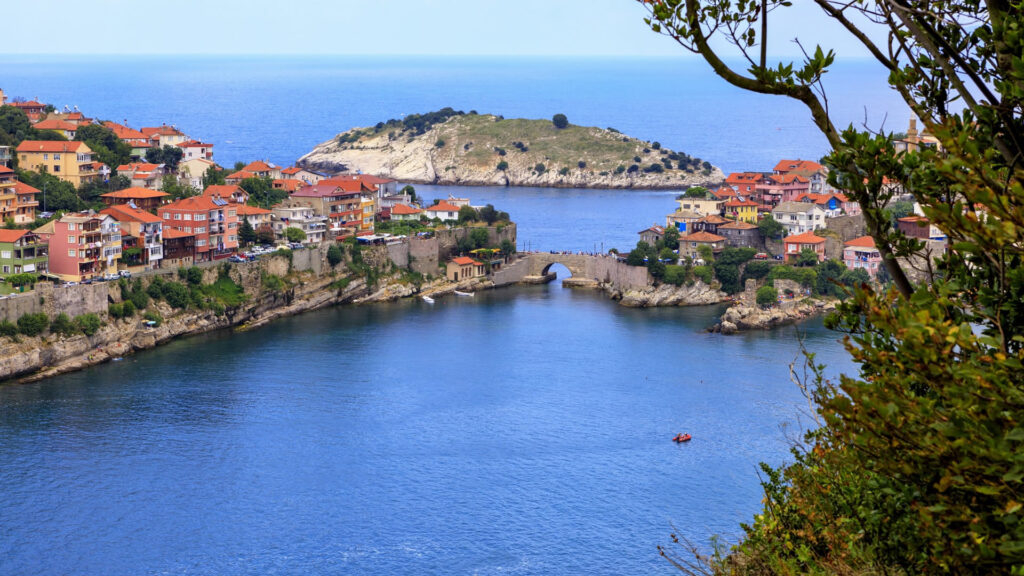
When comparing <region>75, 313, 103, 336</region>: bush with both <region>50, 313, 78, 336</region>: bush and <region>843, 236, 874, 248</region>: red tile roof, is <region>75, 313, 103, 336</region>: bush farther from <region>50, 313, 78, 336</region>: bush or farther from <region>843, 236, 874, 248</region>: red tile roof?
<region>843, 236, 874, 248</region>: red tile roof

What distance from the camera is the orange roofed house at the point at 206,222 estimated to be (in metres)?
28.9

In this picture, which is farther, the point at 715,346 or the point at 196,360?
the point at 715,346

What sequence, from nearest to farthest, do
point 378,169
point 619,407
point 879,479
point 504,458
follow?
1. point 879,479
2. point 504,458
3. point 619,407
4. point 378,169

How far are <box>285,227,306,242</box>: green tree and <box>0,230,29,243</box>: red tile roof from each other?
24.8ft

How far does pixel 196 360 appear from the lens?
80.4 ft

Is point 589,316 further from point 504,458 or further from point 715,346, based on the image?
point 504,458

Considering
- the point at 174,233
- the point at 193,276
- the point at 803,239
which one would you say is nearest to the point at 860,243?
the point at 803,239

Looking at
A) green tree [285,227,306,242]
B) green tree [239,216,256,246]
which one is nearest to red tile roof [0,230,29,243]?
green tree [239,216,256,246]

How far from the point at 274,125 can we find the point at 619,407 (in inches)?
2806

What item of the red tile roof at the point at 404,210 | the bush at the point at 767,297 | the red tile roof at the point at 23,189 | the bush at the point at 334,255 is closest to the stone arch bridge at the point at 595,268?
the bush at the point at 767,297

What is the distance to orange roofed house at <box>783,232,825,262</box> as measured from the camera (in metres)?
32.1

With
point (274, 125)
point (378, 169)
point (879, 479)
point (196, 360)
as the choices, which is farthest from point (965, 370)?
point (274, 125)

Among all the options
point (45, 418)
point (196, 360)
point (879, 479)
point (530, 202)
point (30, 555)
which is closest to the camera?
point (879, 479)

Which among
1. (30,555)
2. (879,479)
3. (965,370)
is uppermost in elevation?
(965,370)
